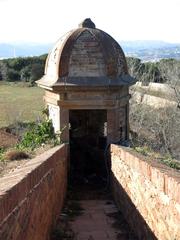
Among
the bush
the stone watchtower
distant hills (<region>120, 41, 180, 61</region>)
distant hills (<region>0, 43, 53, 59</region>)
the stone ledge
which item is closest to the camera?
the stone ledge

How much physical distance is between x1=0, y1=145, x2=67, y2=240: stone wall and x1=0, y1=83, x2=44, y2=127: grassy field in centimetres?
2067

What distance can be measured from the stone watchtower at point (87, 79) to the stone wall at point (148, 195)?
1506 mm

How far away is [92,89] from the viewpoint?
11266 mm

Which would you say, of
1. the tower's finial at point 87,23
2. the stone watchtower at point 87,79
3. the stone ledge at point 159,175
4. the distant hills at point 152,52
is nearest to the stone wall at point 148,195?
the stone ledge at point 159,175

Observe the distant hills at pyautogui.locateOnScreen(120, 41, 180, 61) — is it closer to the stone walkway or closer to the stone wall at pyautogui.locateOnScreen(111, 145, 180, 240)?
the stone walkway

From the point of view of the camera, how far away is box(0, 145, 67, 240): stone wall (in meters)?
4.51

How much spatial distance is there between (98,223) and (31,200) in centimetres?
388

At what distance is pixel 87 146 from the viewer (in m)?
13.9

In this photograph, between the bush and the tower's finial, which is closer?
the bush

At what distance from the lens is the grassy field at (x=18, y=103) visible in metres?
32.9

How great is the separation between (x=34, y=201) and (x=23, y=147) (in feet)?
17.4

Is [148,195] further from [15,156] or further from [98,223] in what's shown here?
[15,156]

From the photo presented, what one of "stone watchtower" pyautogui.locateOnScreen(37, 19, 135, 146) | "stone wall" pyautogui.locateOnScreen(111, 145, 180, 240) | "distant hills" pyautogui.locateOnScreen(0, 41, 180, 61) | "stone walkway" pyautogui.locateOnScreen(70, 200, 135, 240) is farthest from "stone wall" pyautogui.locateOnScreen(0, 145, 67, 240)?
"distant hills" pyautogui.locateOnScreen(0, 41, 180, 61)

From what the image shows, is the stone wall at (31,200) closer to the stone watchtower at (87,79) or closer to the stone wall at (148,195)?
the stone wall at (148,195)
